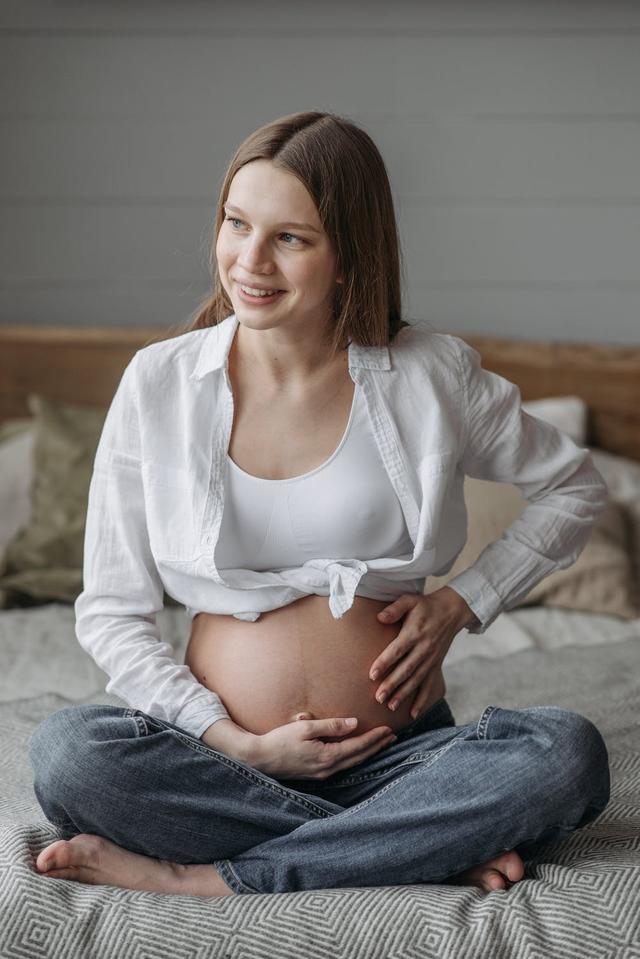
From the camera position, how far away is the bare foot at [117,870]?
3.91ft

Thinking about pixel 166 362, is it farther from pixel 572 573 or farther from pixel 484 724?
pixel 572 573

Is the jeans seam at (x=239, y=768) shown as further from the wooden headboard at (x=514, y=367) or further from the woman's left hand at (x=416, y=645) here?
the wooden headboard at (x=514, y=367)

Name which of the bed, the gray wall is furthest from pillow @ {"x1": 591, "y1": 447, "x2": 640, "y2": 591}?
the gray wall

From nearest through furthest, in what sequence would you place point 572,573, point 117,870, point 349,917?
point 349,917 → point 117,870 → point 572,573

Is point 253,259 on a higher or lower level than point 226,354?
higher

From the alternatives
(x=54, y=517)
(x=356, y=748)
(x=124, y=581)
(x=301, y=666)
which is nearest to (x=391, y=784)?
(x=356, y=748)

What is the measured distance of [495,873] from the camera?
1194 millimetres

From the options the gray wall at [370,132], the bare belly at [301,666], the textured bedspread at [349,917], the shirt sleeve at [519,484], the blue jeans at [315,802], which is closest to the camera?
the textured bedspread at [349,917]

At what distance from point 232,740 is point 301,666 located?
110 mm

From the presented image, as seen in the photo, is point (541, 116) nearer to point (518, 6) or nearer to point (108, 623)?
point (518, 6)

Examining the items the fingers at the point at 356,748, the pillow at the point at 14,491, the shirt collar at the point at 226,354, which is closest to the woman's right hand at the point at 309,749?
the fingers at the point at 356,748

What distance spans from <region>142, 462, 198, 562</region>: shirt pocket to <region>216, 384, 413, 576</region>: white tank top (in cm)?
4

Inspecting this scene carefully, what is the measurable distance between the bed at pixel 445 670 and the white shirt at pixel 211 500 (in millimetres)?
194

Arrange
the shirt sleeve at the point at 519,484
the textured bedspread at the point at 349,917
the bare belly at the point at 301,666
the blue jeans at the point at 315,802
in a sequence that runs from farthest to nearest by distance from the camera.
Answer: the shirt sleeve at the point at 519,484
the bare belly at the point at 301,666
the blue jeans at the point at 315,802
the textured bedspread at the point at 349,917
